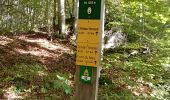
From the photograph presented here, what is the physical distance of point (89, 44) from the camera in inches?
130

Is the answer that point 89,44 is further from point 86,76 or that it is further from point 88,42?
point 86,76

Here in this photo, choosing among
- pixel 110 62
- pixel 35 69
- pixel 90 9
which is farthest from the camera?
pixel 110 62

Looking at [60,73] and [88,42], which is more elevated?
[88,42]

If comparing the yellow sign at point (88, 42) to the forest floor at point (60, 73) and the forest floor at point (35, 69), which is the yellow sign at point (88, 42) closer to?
the forest floor at point (35, 69)

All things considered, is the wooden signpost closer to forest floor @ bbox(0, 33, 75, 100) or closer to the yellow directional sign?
the yellow directional sign

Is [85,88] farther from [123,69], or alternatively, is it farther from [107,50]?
[107,50]

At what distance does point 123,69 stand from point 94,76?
8283mm

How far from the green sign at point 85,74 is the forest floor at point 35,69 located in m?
1.94

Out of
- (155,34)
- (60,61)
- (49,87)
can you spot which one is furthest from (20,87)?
(155,34)

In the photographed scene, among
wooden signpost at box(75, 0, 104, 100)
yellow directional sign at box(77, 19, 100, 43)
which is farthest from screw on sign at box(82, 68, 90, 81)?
yellow directional sign at box(77, 19, 100, 43)

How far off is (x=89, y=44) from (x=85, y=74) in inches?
14.7

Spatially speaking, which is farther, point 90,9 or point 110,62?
point 110,62

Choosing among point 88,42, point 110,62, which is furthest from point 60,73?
point 88,42

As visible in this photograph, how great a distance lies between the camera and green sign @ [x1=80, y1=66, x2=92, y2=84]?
11.0ft
